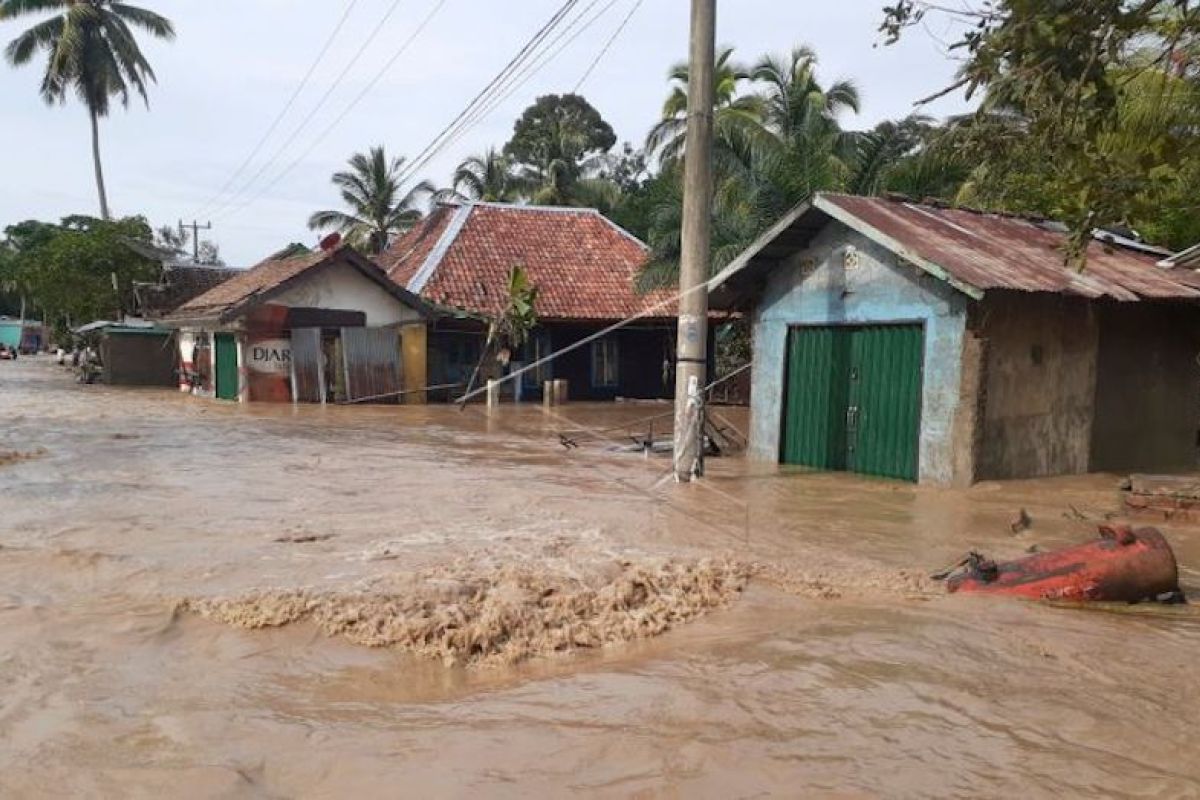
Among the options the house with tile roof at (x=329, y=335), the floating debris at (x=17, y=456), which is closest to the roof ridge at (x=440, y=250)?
the house with tile roof at (x=329, y=335)

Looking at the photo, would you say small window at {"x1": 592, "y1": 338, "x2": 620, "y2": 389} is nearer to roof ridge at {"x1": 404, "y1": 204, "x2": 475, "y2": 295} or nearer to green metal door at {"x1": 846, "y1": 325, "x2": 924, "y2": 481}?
roof ridge at {"x1": 404, "y1": 204, "x2": 475, "y2": 295}

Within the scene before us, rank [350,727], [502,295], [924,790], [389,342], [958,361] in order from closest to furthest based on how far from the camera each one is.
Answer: [924,790], [350,727], [958,361], [389,342], [502,295]

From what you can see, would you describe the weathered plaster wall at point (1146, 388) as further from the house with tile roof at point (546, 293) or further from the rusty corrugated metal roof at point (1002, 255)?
the house with tile roof at point (546, 293)

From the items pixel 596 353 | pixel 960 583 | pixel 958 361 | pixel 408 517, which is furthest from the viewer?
pixel 596 353

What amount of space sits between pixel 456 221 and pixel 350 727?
82.1 ft

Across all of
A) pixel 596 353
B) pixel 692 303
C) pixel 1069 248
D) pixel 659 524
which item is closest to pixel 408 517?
pixel 659 524

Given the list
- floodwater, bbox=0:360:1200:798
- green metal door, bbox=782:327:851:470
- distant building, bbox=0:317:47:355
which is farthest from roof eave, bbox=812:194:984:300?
distant building, bbox=0:317:47:355

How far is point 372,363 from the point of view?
23922 millimetres

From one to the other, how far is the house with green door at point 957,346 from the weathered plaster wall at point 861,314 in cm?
2

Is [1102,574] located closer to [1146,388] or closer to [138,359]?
[1146,388]

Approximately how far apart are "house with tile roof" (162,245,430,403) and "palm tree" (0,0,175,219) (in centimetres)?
2243

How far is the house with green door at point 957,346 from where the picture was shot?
1067 centimetres

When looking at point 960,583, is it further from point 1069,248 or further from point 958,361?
point 958,361

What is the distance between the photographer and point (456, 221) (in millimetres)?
27922
